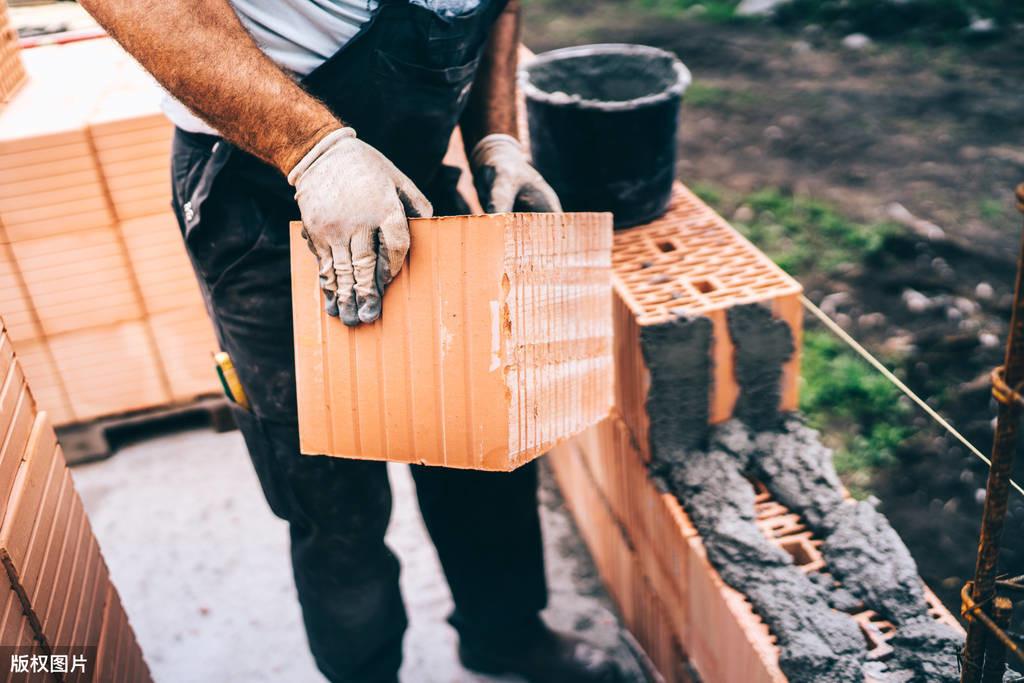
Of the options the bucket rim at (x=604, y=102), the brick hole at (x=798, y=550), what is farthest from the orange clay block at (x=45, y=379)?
the brick hole at (x=798, y=550)

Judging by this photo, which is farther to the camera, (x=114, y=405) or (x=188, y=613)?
(x=114, y=405)

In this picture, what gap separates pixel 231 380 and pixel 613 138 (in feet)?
3.94

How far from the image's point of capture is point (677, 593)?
2105 millimetres

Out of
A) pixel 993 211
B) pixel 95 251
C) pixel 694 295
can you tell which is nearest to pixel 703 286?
pixel 694 295

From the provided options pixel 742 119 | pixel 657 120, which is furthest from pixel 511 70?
pixel 742 119

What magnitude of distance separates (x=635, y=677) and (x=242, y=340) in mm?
1442

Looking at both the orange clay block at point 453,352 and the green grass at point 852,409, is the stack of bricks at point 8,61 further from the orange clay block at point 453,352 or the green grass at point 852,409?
the green grass at point 852,409

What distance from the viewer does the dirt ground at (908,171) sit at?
293 centimetres

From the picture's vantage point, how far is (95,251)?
2.93 m

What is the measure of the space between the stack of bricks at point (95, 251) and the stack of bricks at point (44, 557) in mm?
1352

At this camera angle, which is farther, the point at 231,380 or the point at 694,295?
the point at 694,295

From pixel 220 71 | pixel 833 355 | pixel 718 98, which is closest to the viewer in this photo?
pixel 220 71

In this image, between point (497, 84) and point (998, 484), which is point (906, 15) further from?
point (998, 484)

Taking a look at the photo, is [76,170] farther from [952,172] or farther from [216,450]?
[952,172]
